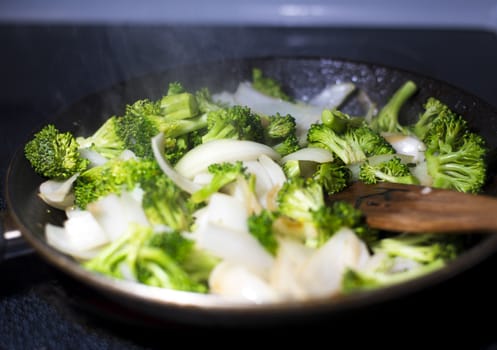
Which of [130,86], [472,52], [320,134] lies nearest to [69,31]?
[130,86]

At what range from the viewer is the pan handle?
4.72ft

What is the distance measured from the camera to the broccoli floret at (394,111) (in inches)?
86.6

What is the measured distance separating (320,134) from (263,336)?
2.90 feet

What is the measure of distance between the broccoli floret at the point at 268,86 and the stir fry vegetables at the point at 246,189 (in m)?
0.13

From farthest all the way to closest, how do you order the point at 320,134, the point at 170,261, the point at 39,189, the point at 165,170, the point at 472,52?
the point at 472,52 → the point at 320,134 → the point at 39,189 → the point at 165,170 → the point at 170,261

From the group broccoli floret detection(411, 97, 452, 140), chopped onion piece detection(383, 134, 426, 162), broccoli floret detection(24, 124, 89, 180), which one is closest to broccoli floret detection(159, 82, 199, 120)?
broccoli floret detection(24, 124, 89, 180)

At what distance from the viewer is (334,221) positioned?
4.59 feet

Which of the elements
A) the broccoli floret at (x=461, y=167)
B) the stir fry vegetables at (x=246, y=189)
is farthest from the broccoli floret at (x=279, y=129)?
the broccoli floret at (x=461, y=167)

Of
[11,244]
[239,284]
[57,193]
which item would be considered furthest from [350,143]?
[11,244]

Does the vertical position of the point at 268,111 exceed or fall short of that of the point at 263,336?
it exceeds it

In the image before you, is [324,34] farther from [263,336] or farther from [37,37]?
[263,336]

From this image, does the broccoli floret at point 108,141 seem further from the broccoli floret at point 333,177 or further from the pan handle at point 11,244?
the broccoli floret at point 333,177

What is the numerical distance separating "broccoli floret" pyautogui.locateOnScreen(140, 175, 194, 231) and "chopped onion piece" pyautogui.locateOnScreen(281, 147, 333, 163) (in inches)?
16.2

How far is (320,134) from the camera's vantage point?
1.89 metres
